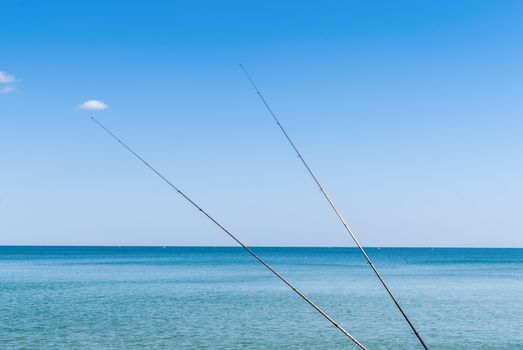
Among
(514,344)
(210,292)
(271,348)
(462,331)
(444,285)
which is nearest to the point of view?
(271,348)

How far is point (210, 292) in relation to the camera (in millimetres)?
41250

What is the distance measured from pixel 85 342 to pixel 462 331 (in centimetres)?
1494

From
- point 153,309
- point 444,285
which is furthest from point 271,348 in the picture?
point 444,285

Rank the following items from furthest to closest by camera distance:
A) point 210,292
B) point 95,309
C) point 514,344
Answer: point 210,292, point 95,309, point 514,344

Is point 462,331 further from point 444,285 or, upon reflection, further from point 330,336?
point 444,285

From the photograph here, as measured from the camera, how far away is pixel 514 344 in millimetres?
21219

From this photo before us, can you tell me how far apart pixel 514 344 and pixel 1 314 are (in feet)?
75.8

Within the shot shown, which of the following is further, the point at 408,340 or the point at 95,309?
the point at 95,309

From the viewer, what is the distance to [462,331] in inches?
930

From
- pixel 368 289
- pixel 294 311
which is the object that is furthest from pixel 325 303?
pixel 368 289

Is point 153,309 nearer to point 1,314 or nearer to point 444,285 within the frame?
point 1,314

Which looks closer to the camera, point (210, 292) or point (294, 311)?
point (294, 311)

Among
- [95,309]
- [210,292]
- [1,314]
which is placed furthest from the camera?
[210,292]

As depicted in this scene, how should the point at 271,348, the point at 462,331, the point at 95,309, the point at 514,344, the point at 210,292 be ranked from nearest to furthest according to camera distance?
the point at 271,348 < the point at 514,344 < the point at 462,331 < the point at 95,309 < the point at 210,292
